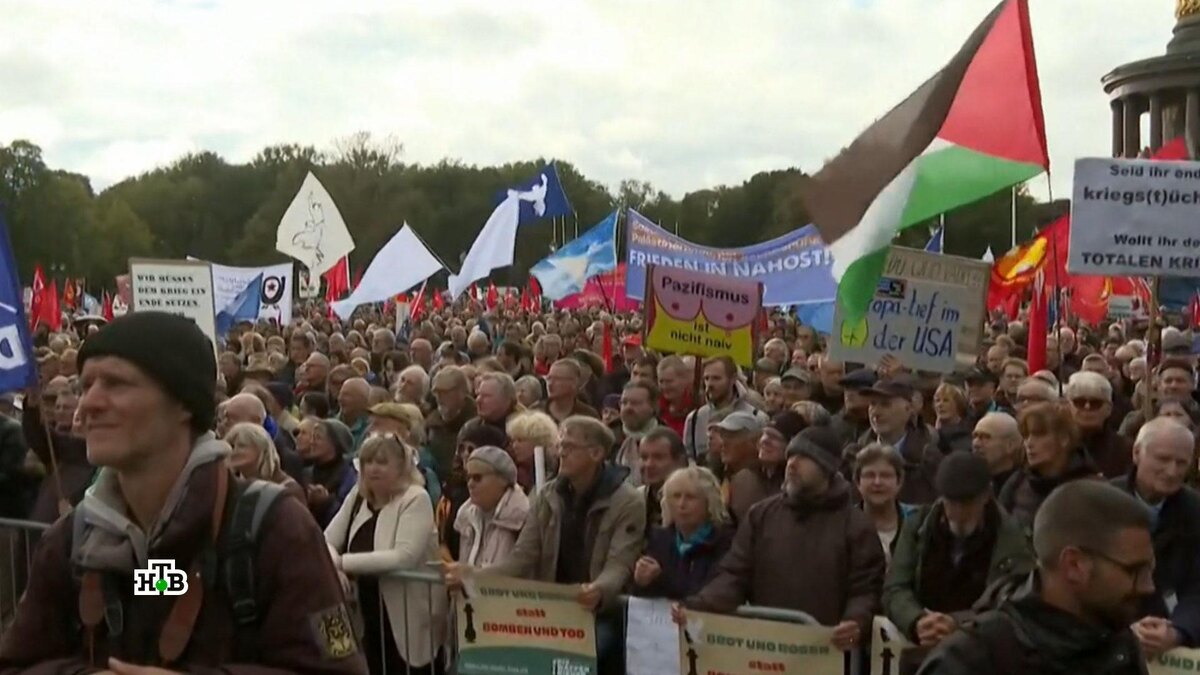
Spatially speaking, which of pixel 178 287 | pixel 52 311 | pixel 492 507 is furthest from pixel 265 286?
pixel 492 507

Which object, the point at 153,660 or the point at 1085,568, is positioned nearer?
the point at 153,660

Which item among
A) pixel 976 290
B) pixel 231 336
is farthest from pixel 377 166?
pixel 976 290

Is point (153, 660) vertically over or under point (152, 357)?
under

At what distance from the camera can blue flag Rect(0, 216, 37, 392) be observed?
7.73 meters

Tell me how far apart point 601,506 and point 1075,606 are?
333cm

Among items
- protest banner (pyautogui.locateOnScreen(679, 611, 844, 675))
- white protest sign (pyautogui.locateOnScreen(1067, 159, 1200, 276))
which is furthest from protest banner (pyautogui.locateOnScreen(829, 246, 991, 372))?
protest banner (pyautogui.locateOnScreen(679, 611, 844, 675))

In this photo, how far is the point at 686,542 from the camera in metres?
6.20

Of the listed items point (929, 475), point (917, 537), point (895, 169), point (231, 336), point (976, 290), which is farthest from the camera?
point (231, 336)

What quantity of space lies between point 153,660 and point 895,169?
20.1 feet

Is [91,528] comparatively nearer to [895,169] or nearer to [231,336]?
[895,169]

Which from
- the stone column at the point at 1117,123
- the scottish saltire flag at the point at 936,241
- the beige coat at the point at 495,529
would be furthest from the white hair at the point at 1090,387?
the stone column at the point at 1117,123

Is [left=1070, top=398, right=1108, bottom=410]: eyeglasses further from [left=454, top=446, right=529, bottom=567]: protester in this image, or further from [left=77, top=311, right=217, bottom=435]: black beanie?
[left=77, top=311, right=217, bottom=435]: black beanie

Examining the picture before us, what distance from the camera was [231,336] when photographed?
69.4 feet

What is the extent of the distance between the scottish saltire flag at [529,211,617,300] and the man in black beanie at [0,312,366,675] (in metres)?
20.1
